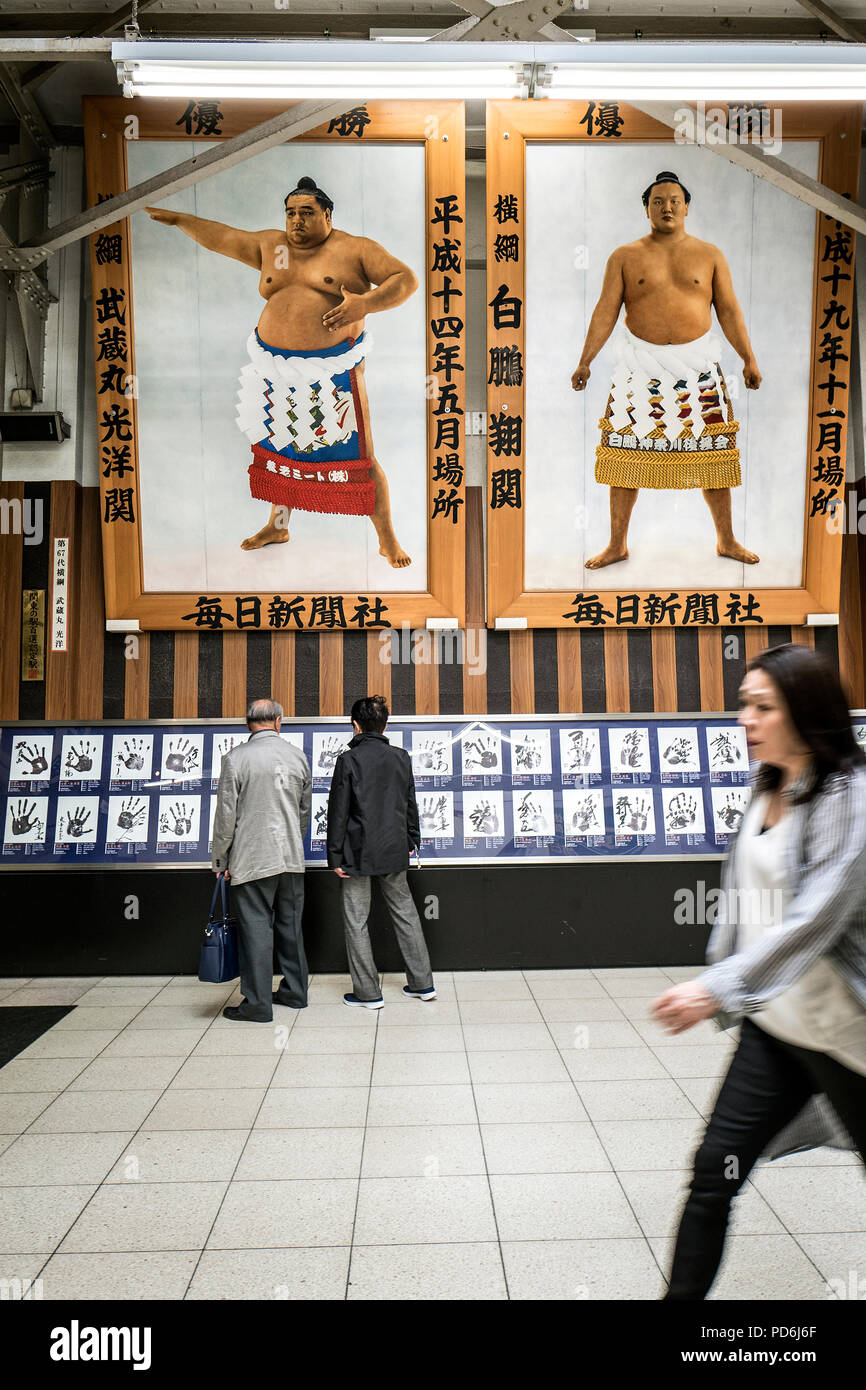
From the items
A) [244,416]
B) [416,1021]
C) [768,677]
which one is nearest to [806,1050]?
[768,677]

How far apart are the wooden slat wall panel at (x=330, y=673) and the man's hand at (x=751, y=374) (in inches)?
111

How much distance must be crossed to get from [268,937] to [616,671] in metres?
2.61

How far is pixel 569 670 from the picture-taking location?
5730mm

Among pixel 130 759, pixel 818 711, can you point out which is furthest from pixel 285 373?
pixel 818 711

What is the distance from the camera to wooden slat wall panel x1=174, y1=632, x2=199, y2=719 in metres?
5.68

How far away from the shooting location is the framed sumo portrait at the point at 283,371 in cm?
521

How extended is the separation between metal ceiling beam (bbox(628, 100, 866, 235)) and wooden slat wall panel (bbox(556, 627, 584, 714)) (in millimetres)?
2535

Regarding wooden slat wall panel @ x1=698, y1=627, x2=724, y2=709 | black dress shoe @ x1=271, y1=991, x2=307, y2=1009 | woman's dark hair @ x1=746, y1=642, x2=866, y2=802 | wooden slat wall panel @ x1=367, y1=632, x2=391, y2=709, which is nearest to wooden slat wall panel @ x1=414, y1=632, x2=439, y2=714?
wooden slat wall panel @ x1=367, y1=632, x2=391, y2=709

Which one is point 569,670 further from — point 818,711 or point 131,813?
point 818,711

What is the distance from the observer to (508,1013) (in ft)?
15.4

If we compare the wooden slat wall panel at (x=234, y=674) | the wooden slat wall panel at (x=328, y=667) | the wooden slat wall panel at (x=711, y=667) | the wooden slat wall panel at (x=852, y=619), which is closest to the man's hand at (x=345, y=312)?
the wooden slat wall panel at (x=328, y=667)

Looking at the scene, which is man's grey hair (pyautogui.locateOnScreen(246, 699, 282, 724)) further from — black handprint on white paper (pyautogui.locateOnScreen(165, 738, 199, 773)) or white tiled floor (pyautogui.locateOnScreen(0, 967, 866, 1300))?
white tiled floor (pyautogui.locateOnScreen(0, 967, 866, 1300))
